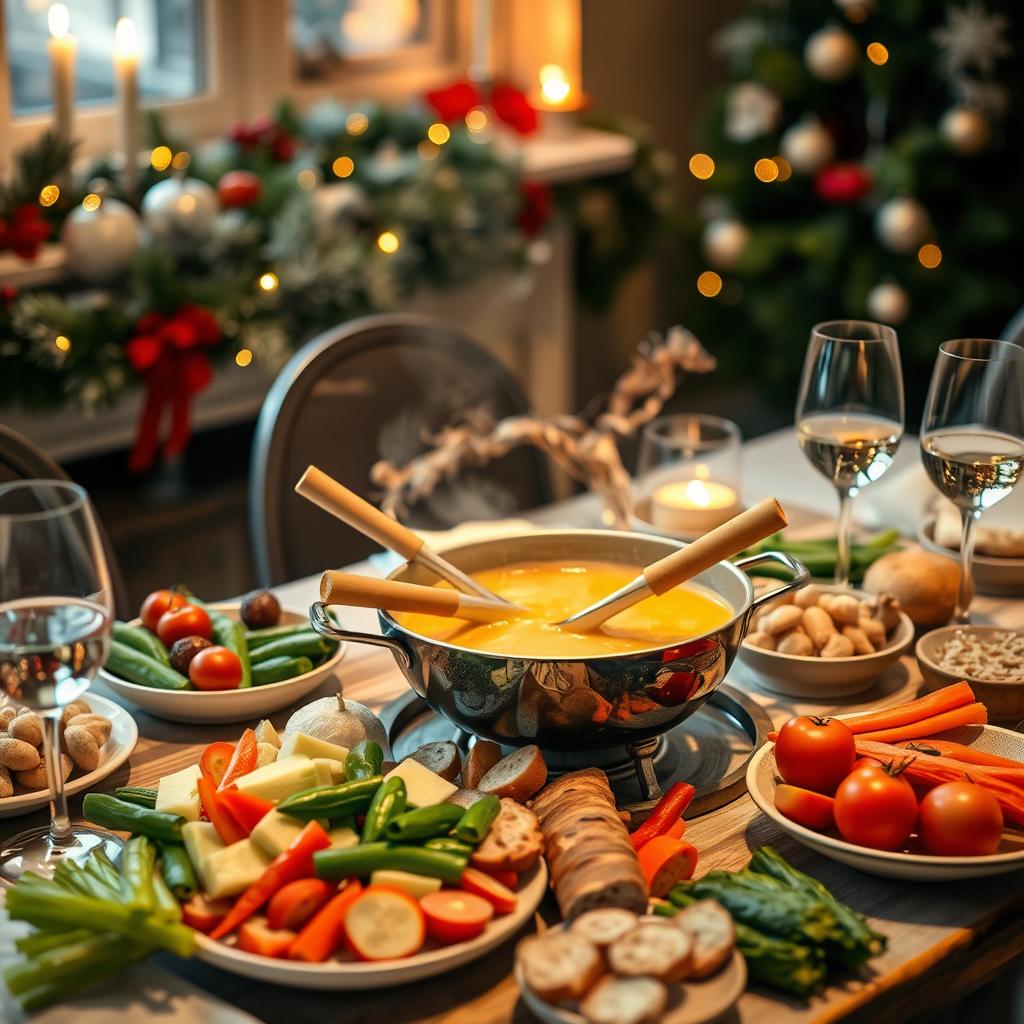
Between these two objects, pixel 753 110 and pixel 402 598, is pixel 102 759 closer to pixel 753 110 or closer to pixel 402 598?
pixel 402 598

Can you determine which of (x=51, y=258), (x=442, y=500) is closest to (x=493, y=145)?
(x=51, y=258)

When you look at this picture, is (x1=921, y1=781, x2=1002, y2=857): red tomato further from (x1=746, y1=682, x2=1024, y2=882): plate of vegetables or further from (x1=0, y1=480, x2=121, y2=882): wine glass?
(x1=0, y1=480, x2=121, y2=882): wine glass

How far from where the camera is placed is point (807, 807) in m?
1.00

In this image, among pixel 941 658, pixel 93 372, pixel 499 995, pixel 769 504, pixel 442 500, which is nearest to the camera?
pixel 499 995

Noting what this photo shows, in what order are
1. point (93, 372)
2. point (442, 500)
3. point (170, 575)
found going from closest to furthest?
point (442, 500)
point (93, 372)
point (170, 575)

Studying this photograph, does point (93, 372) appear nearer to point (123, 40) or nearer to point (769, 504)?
point (123, 40)

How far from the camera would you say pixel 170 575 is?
2.78m

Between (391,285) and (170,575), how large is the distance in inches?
28.5

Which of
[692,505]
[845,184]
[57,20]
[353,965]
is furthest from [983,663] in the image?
[845,184]

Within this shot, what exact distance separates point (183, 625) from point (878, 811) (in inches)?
25.5

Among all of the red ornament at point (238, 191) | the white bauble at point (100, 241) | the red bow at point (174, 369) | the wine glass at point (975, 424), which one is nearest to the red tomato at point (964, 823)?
the wine glass at point (975, 424)

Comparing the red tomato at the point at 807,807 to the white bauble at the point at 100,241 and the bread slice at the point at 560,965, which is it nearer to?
the bread slice at the point at 560,965

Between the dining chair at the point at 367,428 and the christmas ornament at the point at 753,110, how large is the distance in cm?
188

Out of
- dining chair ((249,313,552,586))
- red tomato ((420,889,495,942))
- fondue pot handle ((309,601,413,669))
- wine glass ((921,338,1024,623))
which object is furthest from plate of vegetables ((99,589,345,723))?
wine glass ((921,338,1024,623))
